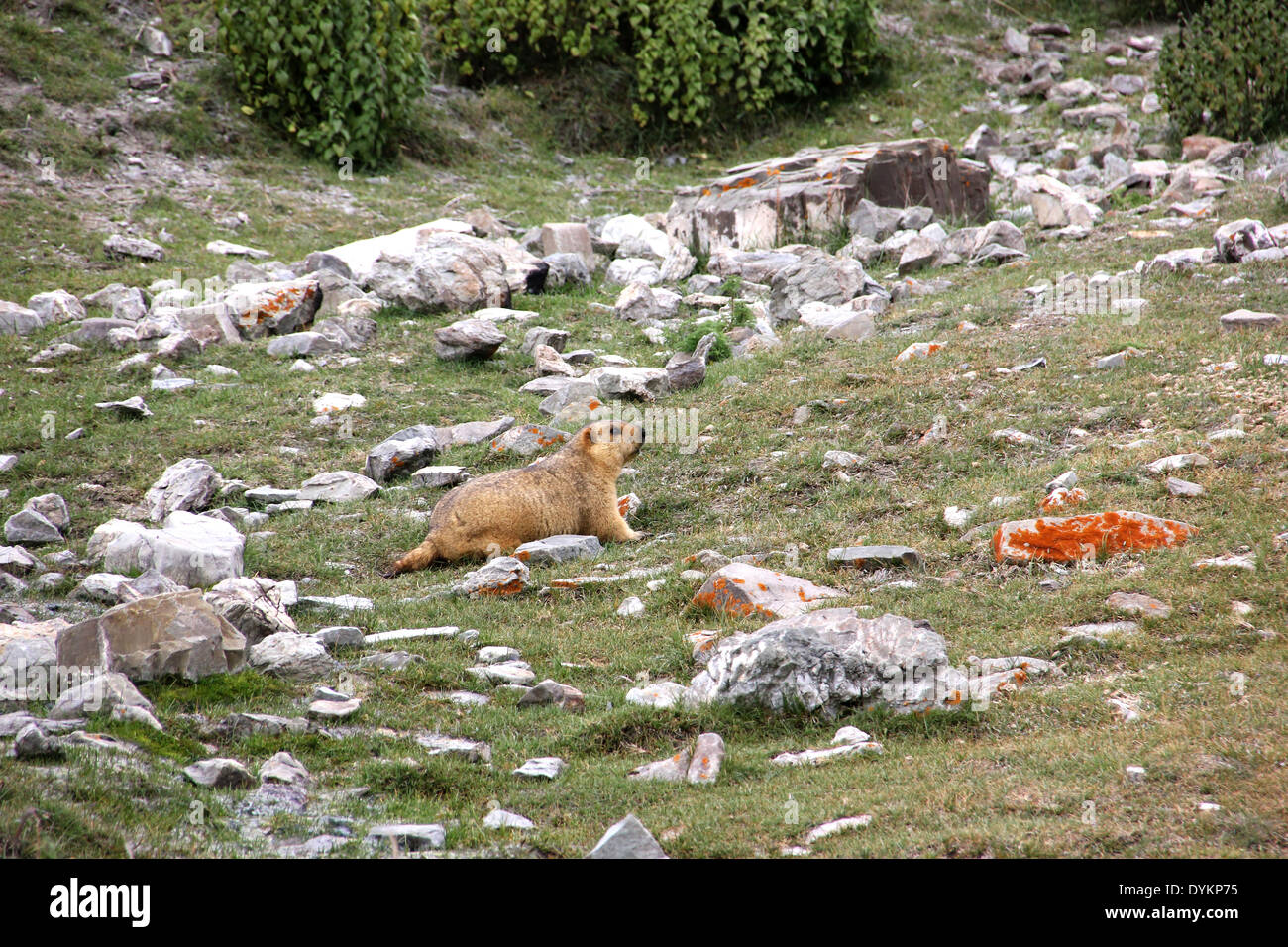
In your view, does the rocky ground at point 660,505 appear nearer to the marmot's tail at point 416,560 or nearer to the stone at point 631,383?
the stone at point 631,383

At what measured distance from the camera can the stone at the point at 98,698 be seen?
4.72 metres

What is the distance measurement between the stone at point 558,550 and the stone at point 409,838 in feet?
12.5

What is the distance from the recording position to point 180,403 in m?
11.1

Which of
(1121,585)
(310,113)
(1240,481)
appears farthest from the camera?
(310,113)

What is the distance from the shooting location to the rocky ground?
175 inches

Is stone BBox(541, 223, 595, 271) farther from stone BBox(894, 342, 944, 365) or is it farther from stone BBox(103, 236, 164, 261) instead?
stone BBox(894, 342, 944, 365)

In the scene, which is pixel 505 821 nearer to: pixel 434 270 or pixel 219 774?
pixel 219 774

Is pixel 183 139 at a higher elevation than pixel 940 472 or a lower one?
higher

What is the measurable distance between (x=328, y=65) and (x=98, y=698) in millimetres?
15655

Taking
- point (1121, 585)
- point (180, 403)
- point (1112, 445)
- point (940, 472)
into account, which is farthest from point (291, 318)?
point (1121, 585)

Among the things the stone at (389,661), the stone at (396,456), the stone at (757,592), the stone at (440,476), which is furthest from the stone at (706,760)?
the stone at (396,456)

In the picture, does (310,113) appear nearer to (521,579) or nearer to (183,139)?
(183,139)

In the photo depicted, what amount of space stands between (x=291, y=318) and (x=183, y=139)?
264 inches

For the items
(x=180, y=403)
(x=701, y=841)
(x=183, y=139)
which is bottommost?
(x=180, y=403)
